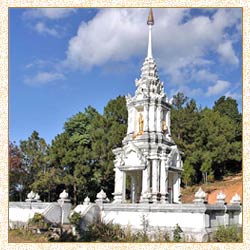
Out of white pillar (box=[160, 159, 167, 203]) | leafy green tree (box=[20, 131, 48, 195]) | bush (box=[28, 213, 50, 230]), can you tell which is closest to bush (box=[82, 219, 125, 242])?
bush (box=[28, 213, 50, 230])

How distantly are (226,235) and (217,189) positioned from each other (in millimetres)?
21251

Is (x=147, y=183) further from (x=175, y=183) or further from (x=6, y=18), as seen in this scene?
(x=6, y=18)

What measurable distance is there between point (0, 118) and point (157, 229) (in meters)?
6.49

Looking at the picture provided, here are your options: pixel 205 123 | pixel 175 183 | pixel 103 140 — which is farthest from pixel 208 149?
pixel 175 183

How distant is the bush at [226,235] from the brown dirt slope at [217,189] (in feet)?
58.0

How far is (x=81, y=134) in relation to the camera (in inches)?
1474

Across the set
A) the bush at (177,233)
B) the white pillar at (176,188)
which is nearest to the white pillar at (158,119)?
the white pillar at (176,188)

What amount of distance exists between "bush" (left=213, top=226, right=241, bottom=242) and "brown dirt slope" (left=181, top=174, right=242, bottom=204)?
17.7 m

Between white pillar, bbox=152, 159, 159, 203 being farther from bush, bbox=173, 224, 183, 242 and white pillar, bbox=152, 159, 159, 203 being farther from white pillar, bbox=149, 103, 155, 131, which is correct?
bush, bbox=173, 224, 183, 242

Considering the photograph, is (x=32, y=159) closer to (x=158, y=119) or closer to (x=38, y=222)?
(x=158, y=119)

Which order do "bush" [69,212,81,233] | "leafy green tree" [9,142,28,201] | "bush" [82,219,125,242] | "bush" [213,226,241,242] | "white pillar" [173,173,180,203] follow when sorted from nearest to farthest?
"bush" [213,226,241,242], "bush" [82,219,125,242], "bush" [69,212,81,233], "white pillar" [173,173,180,203], "leafy green tree" [9,142,28,201]

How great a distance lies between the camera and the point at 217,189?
1310 inches

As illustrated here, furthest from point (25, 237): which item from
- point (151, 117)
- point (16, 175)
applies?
point (16, 175)

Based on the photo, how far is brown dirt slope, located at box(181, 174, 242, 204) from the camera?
3105 centimetres
